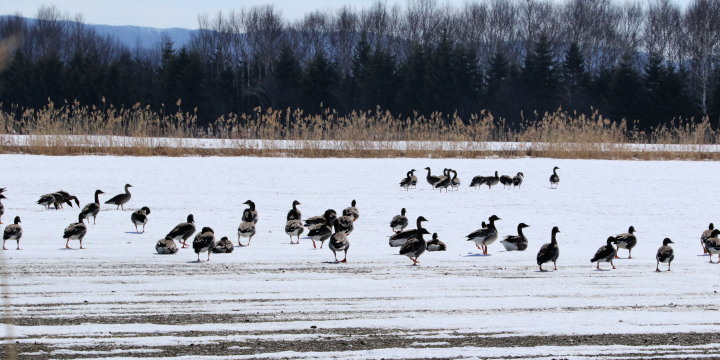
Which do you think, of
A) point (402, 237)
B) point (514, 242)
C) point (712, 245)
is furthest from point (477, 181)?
point (712, 245)

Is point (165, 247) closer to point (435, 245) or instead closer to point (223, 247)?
point (223, 247)

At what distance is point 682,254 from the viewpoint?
39.0ft

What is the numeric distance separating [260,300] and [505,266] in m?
3.87

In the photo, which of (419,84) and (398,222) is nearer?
(398,222)

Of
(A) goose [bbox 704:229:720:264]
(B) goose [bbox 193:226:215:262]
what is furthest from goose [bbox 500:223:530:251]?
(B) goose [bbox 193:226:215:262]

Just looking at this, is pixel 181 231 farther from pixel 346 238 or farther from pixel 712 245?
pixel 712 245

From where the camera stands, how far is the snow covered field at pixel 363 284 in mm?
6395

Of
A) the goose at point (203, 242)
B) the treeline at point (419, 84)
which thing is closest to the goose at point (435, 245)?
the goose at point (203, 242)

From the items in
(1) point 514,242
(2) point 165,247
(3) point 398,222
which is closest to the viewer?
(2) point 165,247

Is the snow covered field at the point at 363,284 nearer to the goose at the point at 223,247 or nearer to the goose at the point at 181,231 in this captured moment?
the goose at the point at 223,247

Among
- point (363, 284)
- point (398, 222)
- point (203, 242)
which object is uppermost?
point (398, 222)

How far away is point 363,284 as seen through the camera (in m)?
9.23

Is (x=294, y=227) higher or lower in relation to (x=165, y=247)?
higher

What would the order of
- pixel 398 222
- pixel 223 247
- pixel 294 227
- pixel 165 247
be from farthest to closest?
pixel 398 222, pixel 294 227, pixel 223 247, pixel 165 247
